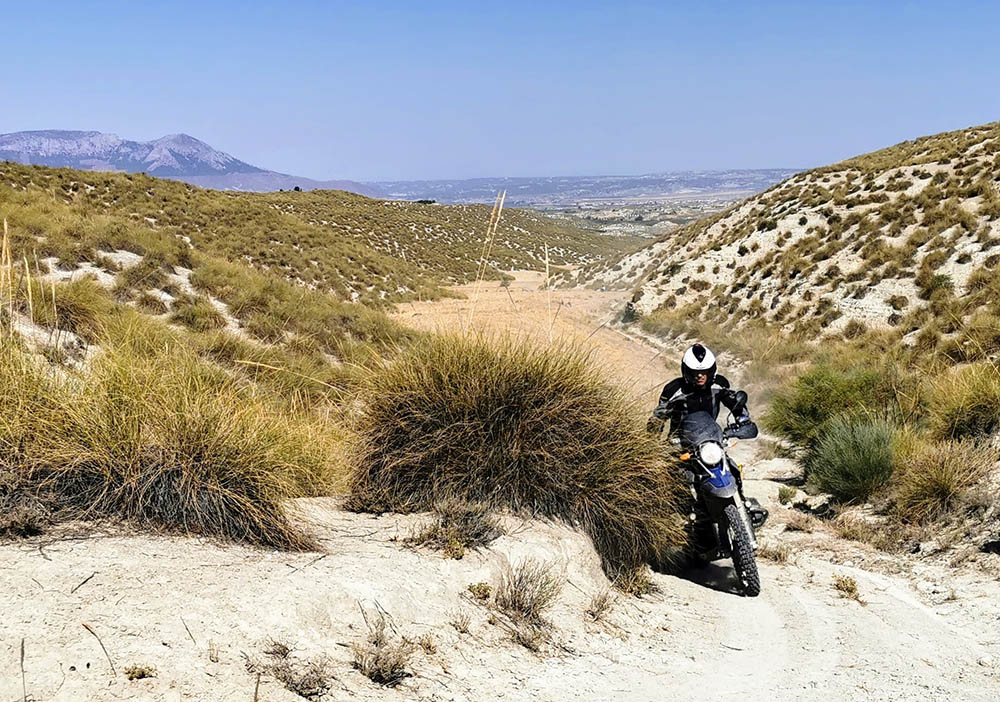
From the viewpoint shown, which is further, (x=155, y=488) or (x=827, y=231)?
(x=827, y=231)

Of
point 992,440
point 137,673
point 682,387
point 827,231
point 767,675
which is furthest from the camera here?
point 827,231

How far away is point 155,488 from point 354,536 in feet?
4.07

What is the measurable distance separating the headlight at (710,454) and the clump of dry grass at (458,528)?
5.47 feet

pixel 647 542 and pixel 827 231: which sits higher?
pixel 827 231

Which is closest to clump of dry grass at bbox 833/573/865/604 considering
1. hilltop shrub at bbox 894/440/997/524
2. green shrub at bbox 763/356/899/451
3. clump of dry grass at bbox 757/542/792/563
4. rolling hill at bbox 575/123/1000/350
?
clump of dry grass at bbox 757/542/792/563

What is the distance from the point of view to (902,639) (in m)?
4.09

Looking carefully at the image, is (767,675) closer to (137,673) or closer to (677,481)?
(677,481)

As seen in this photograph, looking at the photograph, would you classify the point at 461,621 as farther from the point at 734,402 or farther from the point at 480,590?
the point at 734,402

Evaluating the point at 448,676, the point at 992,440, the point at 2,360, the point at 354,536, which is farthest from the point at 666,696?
the point at 992,440

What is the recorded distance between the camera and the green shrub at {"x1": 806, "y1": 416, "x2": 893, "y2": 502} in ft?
22.8

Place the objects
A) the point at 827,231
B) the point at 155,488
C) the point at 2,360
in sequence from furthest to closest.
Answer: the point at 827,231 → the point at 2,360 → the point at 155,488

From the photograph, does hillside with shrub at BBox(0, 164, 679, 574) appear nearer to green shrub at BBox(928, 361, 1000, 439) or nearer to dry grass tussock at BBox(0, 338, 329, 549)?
dry grass tussock at BBox(0, 338, 329, 549)

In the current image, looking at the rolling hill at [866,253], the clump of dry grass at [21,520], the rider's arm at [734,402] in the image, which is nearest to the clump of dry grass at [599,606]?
the rider's arm at [734,402]

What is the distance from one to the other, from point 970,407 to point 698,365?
377 cm
